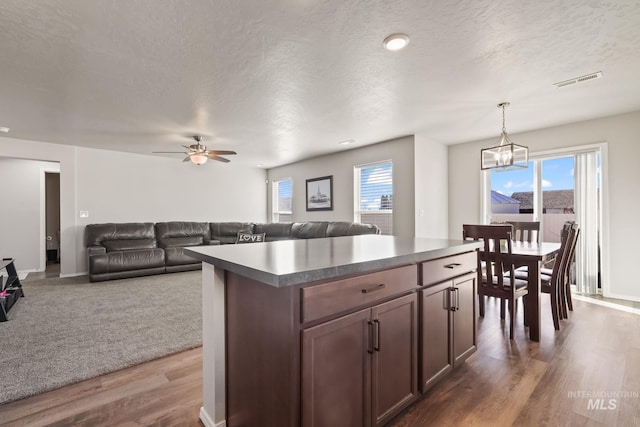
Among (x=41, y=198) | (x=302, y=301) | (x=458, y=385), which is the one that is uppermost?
(x=41, y=198)

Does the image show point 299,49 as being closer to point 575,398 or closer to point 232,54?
point 232,54

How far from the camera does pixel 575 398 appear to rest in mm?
1743

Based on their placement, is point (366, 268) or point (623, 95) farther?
point (623, 95)

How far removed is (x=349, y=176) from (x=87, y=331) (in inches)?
180

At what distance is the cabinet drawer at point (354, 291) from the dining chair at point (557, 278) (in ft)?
6.63

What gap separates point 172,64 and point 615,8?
3.12 meters

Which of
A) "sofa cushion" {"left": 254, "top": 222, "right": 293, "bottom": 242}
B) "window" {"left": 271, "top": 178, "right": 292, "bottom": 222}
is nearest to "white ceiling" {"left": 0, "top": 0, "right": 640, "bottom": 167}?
"sofa cushion" {"left": 254, "top": 222, "right": 293, "bottom": 242}

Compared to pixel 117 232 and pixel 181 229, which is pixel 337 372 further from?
pixel 181 229

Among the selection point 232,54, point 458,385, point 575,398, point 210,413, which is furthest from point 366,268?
point 232,54

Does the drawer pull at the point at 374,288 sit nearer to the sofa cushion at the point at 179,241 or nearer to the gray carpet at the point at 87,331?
the gray carpet at the point at 87,331

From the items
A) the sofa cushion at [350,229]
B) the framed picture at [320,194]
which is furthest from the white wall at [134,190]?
the sofa cushion at [350,229]

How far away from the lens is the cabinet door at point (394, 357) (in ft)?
4.48

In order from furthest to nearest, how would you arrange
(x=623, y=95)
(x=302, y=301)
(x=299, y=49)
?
(x=623, y=95)
(x=299, y=49)
(x=302, y=301)

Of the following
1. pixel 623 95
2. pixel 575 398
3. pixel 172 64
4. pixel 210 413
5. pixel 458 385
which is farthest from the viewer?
pixel 623 95
